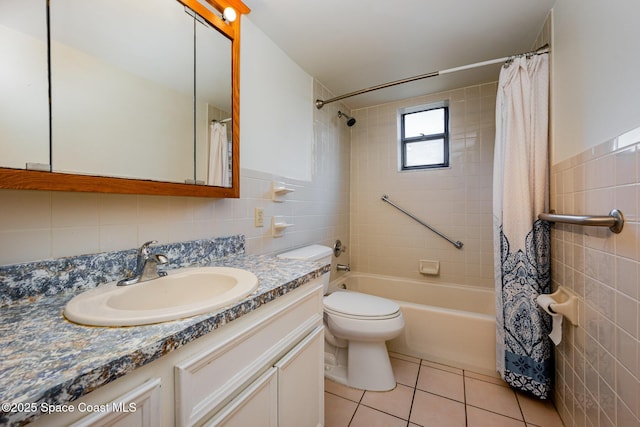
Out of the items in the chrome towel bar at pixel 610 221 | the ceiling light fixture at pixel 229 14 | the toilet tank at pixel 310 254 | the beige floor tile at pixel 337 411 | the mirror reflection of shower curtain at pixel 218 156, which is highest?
the ceiling light fixture at pixel 229 14

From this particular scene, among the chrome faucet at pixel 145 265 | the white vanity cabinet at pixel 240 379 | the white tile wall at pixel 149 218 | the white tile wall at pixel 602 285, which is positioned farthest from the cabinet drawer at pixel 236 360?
the white tile wall at pixel 602 285

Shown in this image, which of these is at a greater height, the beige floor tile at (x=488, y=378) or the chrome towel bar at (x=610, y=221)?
the chrome towel bar at (x=610, y=221)

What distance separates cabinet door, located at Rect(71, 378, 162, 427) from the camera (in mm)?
404

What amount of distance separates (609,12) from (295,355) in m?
1.59

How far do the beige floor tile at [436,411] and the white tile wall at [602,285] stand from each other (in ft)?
1.54

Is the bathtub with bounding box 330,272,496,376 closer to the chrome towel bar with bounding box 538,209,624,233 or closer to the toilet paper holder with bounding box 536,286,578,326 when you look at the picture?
the toilet paper holder with bounding box 536,286,578,326

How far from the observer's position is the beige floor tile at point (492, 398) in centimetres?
135

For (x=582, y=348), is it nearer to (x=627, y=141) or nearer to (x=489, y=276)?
(x=627, y=141)

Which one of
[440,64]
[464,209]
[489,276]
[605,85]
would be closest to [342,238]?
[464,209]

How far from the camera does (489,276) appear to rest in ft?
6.97

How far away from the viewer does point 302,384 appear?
0.93 meters

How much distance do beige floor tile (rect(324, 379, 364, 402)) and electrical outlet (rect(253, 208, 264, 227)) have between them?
1044 millimetres

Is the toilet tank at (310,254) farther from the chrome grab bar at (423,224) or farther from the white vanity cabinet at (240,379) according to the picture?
the chrome grab bar at (423,224)

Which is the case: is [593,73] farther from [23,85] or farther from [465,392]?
[23,85]
